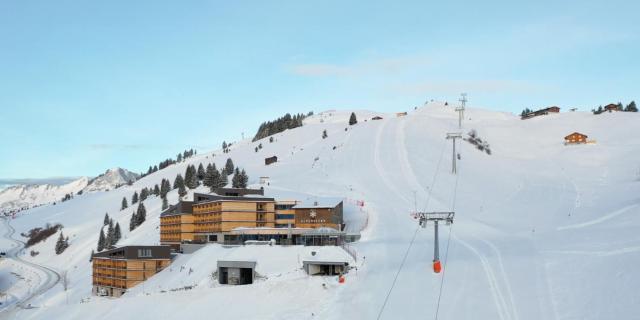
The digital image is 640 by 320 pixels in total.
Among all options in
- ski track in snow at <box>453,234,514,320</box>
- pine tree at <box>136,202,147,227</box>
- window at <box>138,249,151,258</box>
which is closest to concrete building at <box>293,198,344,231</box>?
window at <box>138,249,151,258</box>

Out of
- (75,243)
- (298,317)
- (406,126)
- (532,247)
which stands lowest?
(75,243)

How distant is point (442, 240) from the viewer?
58594 millimetres

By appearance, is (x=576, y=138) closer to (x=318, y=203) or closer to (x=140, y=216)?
(x=318, y=203)

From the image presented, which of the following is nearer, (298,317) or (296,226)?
(298,317)

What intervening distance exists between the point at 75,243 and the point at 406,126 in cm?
9175

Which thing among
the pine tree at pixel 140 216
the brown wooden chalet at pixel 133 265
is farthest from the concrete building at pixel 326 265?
the pine tree at pixel 140 216

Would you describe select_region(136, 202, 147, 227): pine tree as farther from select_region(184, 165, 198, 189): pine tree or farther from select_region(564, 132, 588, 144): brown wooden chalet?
select_region(564, 132, 588, 144): brown wooden chalet

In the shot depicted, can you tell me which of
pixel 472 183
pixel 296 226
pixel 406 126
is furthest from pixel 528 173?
pixel 296 226

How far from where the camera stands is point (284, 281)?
5216 cm

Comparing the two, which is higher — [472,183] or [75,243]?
[472,183]

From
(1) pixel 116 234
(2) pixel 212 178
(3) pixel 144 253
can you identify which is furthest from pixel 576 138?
(1) pixel 116 234

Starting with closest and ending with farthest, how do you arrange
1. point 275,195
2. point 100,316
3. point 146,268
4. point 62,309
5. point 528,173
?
point 100,316
point 62,309
point 146,268
point 275,195
point 528,173

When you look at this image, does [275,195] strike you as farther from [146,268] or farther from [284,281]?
[284,281]

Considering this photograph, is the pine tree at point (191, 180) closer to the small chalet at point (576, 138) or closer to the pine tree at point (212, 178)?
the pine tree at point (212, 178)
